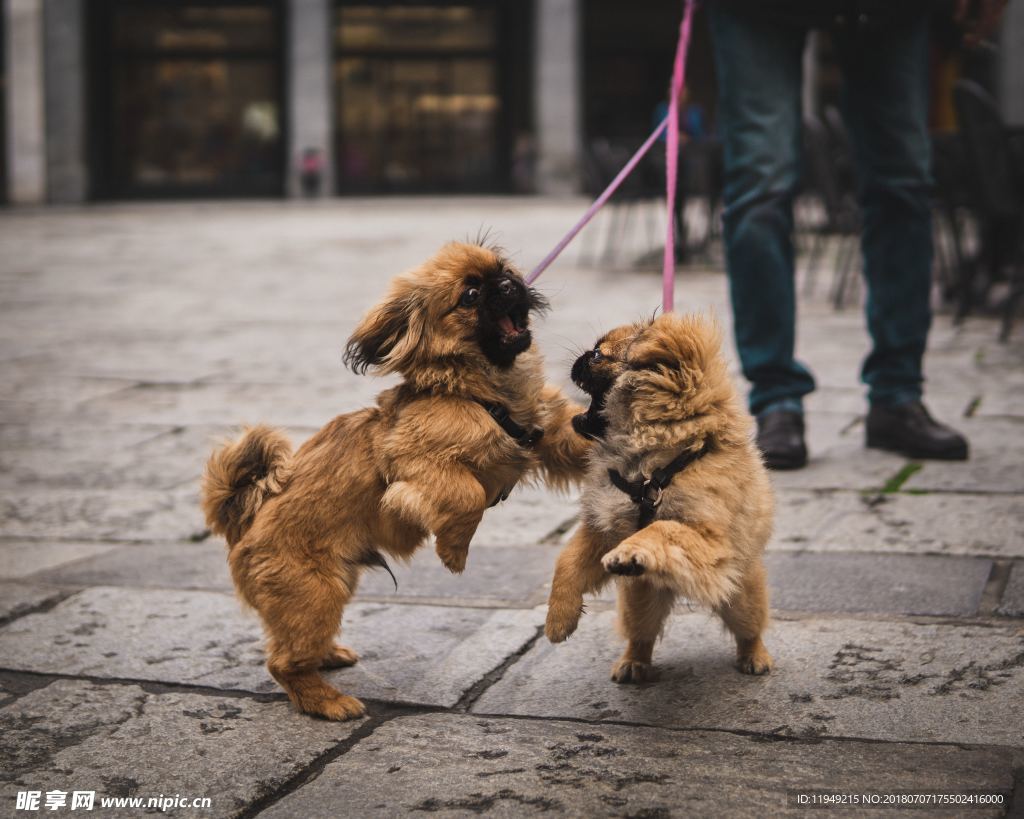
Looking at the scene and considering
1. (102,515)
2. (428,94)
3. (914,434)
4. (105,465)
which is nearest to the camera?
(102,515)

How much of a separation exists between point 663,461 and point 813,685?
0.54 metres

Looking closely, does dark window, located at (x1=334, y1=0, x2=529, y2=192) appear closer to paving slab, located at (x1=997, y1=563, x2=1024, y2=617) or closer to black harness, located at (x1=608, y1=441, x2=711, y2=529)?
paving slab, located at (x1=997, y1=563, x2=1024, y2=617)

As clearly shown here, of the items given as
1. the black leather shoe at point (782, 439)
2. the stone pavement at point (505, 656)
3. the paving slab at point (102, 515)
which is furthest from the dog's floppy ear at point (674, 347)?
the paving slab at point (102, 515)

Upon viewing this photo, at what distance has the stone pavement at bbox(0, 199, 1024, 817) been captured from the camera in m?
2.10

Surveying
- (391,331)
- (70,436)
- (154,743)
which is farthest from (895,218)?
(70,436)

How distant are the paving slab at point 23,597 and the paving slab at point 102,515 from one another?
1.53 ft

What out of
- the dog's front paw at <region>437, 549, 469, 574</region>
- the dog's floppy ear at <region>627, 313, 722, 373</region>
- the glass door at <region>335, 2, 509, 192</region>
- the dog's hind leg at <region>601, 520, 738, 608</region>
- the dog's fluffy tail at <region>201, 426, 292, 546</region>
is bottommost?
the dog's front paw at <region>437, 549, 469, 574</region>

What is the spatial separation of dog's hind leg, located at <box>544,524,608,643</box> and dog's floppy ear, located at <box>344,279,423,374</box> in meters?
0.48

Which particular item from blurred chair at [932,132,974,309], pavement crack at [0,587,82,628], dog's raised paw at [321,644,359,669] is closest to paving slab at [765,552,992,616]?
dog's raised paw at [321,644,359,669]

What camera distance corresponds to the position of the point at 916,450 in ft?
13.8

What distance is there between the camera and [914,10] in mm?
4020

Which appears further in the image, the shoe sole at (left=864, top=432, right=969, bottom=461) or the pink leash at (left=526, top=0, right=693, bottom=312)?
the shoe sole at (left=864, top=432, right=969, bottom=461)

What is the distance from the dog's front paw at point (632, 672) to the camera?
99.7 inches

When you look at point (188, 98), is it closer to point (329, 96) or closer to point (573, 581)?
point (329, 96)
